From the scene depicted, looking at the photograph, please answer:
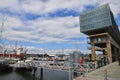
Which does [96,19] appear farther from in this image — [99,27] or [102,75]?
[102,75]

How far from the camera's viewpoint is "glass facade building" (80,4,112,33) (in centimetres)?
6338

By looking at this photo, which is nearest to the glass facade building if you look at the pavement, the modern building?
the modern building

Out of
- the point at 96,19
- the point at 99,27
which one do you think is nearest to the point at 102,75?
the point at 99,27

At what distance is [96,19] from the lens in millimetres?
66625

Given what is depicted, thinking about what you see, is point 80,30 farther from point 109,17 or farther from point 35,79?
point 35,79

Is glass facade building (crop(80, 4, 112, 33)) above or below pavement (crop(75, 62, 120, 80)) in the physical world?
above

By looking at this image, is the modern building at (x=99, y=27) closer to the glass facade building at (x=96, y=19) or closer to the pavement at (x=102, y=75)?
the glass facade building at (x=96, y=19)

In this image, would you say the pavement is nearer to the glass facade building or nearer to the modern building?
the modern building

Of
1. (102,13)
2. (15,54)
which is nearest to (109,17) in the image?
(102,13)

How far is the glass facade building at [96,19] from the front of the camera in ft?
208

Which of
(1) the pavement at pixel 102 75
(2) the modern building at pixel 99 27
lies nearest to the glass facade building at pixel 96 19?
(2) the modern building at pixel 99 27

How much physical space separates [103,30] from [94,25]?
443cm

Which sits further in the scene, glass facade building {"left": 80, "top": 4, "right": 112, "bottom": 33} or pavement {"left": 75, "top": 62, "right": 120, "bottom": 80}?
glass facade building {"left": 80, "top": 4, "right": 112, "bottom": 33}

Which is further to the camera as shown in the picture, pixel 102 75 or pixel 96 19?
pixel 96 19
